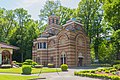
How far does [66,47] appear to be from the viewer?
4391 cm

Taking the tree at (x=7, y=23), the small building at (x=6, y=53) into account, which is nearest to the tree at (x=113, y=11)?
the small building at (x=6, y=53)

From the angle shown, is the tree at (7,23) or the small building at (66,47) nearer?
the small building at (66,47)

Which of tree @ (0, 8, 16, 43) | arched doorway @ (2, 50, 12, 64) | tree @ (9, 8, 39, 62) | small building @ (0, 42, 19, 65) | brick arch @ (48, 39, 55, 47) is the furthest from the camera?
tree @ (0, 8, 16, 43)

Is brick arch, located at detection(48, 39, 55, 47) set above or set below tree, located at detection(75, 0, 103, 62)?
below

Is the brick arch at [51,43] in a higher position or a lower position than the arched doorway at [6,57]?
higher

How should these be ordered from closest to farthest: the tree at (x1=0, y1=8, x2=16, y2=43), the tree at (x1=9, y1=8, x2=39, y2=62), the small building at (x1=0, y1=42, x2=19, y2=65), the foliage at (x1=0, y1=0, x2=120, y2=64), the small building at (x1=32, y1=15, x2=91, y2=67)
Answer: the small building at (x1=0, y1=42, x2=19, y2=65)
the small building at (x1=32, y1=15, x2=91, y2=67)
the foliage at (x1=0, y1=0, x2=120, y2=64)
the tree at (x1=9, y1=8, x2=39, y2=62)
the tree at (x1=0, y1=8, x2=16, y2=43)

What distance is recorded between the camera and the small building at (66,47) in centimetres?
4350

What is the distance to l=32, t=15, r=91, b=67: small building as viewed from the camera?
4350 centimetres

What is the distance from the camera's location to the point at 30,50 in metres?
61.1

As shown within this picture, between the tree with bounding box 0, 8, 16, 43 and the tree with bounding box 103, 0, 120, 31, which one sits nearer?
the tree with bounding box 103, 0, 120, 31

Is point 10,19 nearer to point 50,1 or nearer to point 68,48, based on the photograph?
point 50,1

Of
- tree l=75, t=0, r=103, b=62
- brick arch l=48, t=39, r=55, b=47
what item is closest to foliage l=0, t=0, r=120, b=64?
tree l=75, t=0, r=103, b=62

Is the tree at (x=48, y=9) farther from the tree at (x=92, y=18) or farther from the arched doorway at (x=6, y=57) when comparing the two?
the arched doorway at (x=6, y=57)

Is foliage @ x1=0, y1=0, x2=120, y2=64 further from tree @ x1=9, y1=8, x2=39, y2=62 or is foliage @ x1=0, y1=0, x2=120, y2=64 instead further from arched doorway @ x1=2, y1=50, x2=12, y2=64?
arched doorway @ x1=2, y1=50, x2=12, y2=64
